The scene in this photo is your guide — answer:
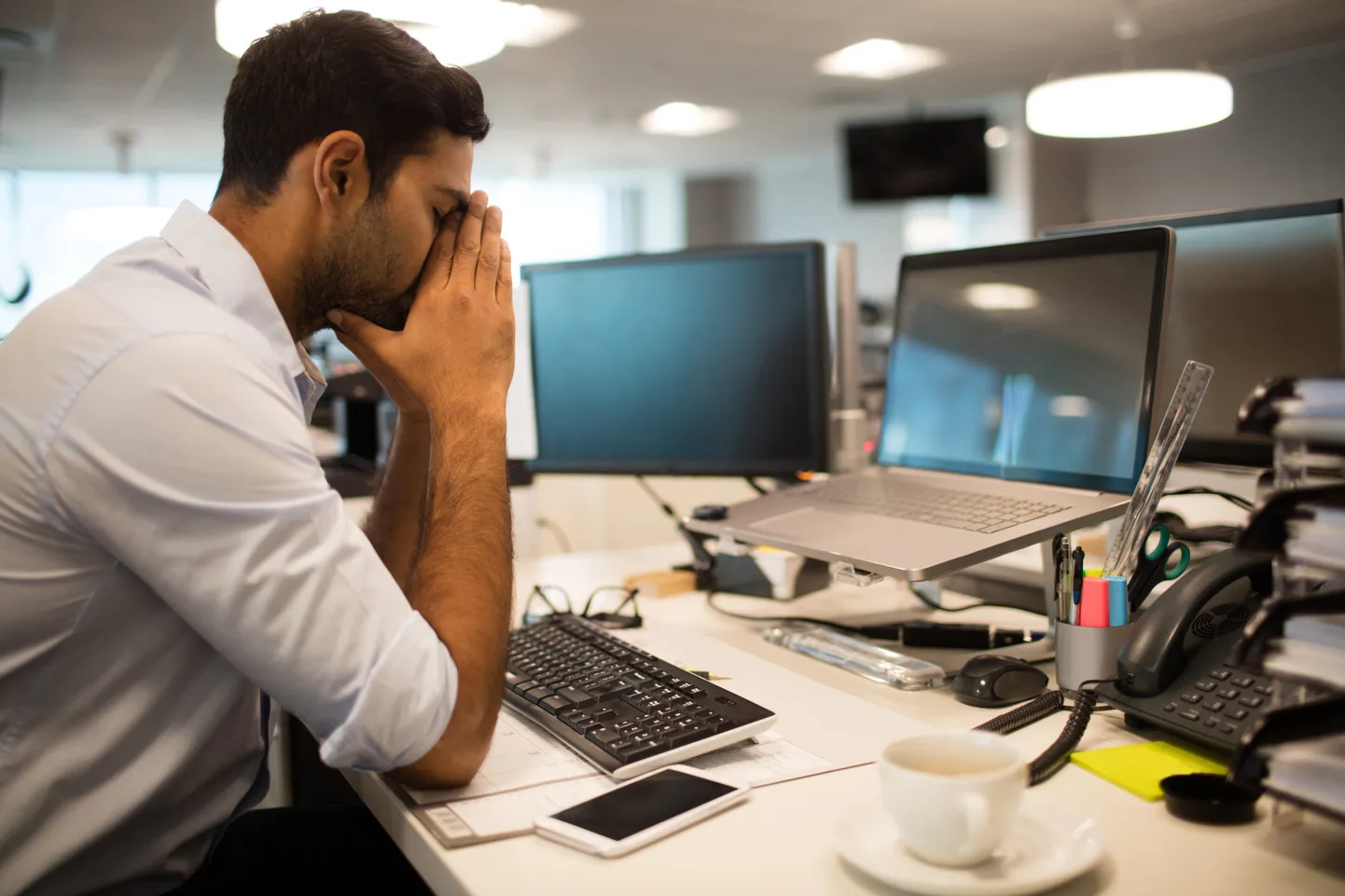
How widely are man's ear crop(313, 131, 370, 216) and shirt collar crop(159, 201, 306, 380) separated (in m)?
0.09

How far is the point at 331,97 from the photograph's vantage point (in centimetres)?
93

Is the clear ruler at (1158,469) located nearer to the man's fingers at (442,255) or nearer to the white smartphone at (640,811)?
the white smartphone at (640,811)

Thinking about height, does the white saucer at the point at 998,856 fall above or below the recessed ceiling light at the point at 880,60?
below

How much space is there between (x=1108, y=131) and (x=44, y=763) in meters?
3.49

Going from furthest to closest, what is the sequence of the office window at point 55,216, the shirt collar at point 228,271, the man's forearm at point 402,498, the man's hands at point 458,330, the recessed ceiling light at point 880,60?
the office window at point 55,216 < the recessed ceiling light at point 880,60 < the man's forearm at point 402,498 < the man's hands at point 458,330 < the shirt collar at point 228,271

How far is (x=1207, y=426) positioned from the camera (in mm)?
1362

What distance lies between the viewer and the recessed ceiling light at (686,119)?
7.28 m

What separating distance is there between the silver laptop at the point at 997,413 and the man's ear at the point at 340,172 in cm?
56

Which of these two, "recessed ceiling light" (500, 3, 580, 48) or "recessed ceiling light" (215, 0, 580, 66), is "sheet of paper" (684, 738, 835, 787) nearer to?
"recessed ceiling light" (215, 0, 580, 66)

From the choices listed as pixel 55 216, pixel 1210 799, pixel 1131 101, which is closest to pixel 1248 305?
pixel 1210 799

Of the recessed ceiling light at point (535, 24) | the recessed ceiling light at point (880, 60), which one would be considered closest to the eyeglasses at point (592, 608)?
the recessed ceiling light at point (535, 24)

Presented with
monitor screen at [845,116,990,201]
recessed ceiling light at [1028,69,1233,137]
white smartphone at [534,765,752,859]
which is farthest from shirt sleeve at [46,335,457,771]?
monitor screen at [845,116,990,201]

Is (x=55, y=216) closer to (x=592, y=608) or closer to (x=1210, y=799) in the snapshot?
(x=592, y=608)

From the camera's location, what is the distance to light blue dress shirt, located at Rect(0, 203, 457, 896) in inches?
28.9
